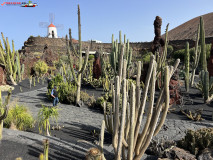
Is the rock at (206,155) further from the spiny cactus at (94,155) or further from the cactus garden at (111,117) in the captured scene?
the spiny cactus at (94,155)

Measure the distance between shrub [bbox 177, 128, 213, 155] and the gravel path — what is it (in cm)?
59

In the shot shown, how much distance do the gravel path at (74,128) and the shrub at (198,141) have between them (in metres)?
0.59

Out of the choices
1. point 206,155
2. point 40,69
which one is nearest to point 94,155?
point 206,155

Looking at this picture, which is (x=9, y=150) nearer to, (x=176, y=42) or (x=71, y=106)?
(x=71, y=106)

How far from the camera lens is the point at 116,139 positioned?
2.37m

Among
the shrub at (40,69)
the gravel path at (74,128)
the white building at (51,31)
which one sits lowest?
the gravel path at (74,128)

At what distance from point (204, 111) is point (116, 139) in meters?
5.19

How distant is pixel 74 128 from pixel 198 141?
3007mm

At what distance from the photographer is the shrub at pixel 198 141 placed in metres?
3.44

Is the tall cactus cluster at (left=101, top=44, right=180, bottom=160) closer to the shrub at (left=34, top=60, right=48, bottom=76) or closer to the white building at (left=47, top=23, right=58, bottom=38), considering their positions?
the shrub at (left=34, top=60, right=48, bottom=76)

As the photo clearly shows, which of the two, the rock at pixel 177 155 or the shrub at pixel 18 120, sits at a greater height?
the shrub at pixel 18 120

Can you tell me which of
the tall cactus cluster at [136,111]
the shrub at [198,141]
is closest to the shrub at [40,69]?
the shrub at [198,141]

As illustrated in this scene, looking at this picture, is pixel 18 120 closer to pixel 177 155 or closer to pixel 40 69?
pixel 177 155

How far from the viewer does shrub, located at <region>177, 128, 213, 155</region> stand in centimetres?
344
